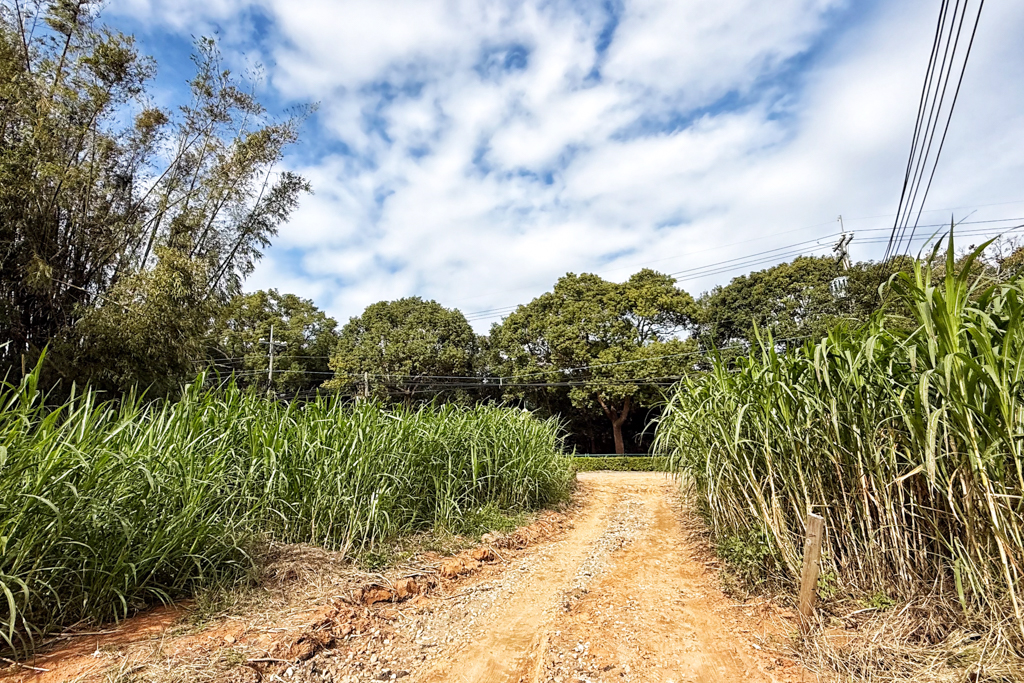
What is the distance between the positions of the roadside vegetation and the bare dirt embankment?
48 cm

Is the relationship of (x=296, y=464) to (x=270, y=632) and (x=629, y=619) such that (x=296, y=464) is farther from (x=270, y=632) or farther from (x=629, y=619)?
(x=629, y=619)

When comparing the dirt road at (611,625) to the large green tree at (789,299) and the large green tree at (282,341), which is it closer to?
the large green tree at (789,299)

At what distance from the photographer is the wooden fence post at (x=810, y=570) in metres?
2.00

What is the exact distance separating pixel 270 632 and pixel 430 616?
0.81 m

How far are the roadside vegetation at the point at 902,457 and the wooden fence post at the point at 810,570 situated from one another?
177mm

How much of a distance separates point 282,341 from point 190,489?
2037 centimetres

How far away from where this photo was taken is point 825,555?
2238mm

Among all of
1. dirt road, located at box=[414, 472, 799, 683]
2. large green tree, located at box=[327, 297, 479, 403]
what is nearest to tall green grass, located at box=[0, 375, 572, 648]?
dirt road, located at box=[414, 472, 799, 683]

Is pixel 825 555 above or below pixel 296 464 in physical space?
below

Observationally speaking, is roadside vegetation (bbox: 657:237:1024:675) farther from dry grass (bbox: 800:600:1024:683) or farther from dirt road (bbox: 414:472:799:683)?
dirt road (bbox: 414:472:799:683)

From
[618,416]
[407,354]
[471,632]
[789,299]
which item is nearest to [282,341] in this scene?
[407,354]

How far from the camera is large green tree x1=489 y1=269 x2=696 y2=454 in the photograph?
14992 millimetres

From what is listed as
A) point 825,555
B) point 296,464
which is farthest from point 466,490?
point 825,555

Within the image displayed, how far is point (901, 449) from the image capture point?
6.89 ft
